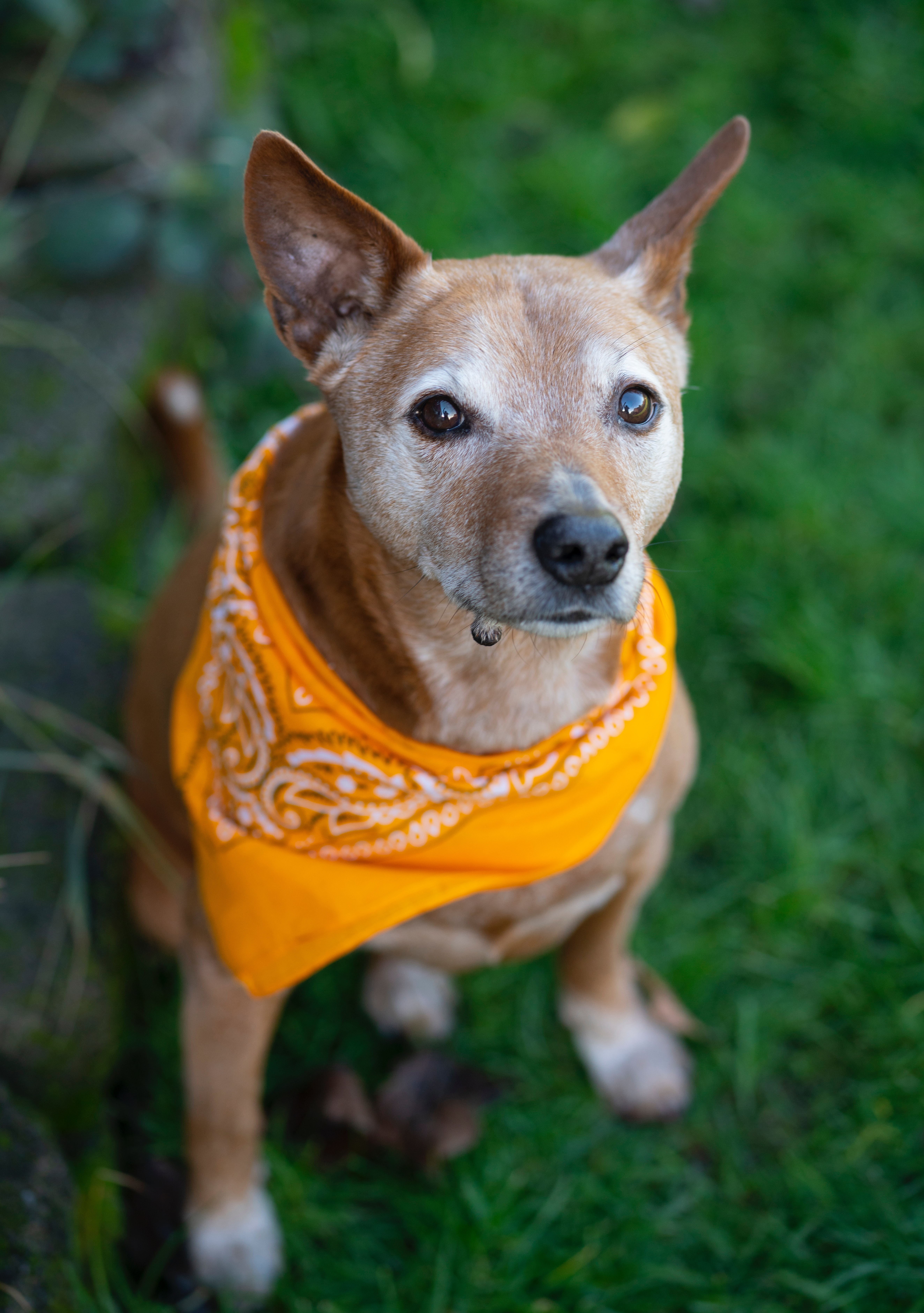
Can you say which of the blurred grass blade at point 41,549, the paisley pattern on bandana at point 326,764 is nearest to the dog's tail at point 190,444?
the blurred grass blade at point 41,549

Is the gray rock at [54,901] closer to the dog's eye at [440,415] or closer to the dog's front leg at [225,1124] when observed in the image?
the dog's front leg at [225,1124]

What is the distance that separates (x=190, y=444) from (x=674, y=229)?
1852mm

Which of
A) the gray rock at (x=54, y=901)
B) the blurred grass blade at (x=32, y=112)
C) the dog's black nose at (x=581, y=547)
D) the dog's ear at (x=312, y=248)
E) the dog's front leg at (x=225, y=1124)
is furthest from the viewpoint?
the blurred grass blade at (x=32, y=112)

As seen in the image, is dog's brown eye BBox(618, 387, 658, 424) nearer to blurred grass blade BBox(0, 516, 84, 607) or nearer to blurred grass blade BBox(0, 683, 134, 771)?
blurred grass blade BBox(0, 683, 134, 771)

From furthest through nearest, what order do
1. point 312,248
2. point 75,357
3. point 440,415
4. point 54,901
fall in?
point 75,357 < point 54,901 < point 312,248 < point 440,415

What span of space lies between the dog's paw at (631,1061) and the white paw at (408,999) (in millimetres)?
361

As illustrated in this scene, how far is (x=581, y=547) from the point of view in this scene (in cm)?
168

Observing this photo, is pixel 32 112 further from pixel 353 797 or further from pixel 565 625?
pixel 565 625

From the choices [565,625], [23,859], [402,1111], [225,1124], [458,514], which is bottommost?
[402,1111]

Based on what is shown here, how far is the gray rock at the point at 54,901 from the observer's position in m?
2.49

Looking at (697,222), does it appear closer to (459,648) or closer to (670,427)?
(670,427)

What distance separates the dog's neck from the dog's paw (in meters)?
1.12

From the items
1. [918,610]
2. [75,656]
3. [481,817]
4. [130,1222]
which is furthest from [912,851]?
[75,656]

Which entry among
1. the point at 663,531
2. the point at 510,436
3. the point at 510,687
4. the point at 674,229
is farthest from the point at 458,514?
the point at 663,531
